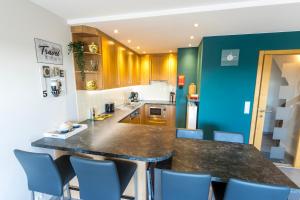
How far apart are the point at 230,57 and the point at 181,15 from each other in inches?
58.0

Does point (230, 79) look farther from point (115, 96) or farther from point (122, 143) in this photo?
point (115, 96)

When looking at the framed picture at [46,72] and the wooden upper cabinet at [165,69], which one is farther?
the wooden upper cabinet at [165,69]

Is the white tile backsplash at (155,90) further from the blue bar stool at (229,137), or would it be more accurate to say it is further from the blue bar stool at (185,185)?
the blue bar stool at (185,185)

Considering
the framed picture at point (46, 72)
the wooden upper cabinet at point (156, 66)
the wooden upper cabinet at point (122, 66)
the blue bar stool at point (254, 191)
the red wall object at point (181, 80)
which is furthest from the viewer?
the wooden upper cabinet at point (156, 66)

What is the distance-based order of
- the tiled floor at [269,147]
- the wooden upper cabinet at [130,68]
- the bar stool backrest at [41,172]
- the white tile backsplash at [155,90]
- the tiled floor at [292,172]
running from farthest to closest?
the white tile backsplash at [155,90] < the wooden upper cabinet at [130,68] < the tiled floor at [269,147] < the tiled floor at [292,172] < the bar stool backrest at [41,172]

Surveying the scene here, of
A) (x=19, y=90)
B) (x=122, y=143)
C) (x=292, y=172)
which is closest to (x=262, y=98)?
(x=292, y=172)

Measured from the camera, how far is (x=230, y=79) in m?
2.89

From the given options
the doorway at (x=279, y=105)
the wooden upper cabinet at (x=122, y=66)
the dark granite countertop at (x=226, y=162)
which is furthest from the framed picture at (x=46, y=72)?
the doorway at (x=279, y=105)

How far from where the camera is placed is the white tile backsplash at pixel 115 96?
2.69 metres

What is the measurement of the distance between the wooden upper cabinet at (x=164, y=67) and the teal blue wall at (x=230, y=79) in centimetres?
172

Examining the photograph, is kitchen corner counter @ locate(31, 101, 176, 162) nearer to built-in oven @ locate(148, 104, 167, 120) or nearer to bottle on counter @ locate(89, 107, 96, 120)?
bottle on counter @ locate(89, 107, 96, 120)

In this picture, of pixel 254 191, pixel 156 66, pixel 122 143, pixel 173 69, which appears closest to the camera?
pixel 254 191

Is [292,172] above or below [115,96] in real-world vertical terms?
below

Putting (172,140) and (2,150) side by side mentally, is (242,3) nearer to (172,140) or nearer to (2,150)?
(172,140)
